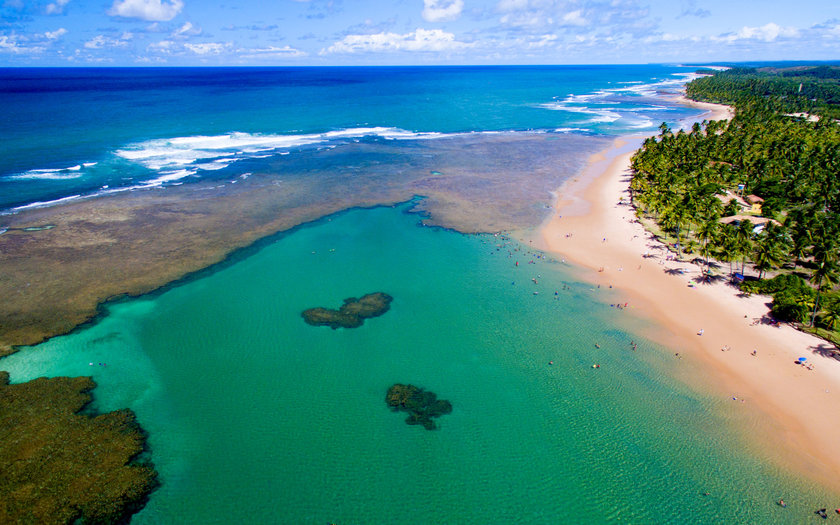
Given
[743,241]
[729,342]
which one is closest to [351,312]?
[729,342]

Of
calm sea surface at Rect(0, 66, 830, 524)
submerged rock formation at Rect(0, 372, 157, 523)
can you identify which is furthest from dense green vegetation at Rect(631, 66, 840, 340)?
submerged rock formation at Rect(0, 372, 157, 523)

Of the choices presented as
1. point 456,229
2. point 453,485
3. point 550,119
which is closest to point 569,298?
point 456,229

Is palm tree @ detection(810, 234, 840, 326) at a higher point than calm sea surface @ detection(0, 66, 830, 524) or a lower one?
higher

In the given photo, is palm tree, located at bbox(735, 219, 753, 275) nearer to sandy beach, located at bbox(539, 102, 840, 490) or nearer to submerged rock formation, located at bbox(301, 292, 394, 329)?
sandy beach, located at bbox(539, 102, 840, 490)

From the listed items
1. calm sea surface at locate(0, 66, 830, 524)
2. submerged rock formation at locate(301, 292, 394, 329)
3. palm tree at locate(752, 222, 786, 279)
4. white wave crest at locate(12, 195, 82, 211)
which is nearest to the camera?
calm sea surface at locate(0, 66, 830, 524)

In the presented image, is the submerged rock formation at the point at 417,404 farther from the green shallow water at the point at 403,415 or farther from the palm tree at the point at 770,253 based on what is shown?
the palm tree at the point at 770,253

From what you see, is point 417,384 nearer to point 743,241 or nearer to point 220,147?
point 743,241
